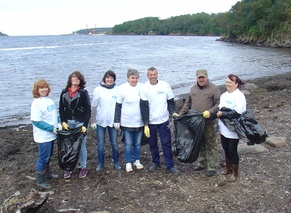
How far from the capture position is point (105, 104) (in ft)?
19.5

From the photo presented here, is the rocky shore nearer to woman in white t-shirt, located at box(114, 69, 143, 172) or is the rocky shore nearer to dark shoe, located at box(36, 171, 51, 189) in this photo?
dark shoe, located at box(36, 171, 51, 189)

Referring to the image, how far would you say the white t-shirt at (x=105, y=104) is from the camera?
19.5 ft

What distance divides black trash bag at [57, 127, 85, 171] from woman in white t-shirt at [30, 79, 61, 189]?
16 centimetres

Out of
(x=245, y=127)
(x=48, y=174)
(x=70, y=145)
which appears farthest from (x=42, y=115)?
(x=245, y=127)

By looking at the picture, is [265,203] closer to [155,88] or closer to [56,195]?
[155,88]

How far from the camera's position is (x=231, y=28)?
78.3 m

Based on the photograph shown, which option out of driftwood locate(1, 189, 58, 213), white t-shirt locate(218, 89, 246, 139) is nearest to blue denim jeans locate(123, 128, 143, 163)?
white t-shirt locate(218, 89, 246, 139)

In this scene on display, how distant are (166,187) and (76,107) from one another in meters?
1.97

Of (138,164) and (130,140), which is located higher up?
(130,140)

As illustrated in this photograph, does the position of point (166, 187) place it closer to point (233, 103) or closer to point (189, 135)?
point (189, 135)

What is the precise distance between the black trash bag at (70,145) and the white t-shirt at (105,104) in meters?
0.48

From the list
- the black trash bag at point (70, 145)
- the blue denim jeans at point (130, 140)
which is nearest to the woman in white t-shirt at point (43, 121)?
the black trash bag at point (70, 145)

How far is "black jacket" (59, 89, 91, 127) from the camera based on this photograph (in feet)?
18.4

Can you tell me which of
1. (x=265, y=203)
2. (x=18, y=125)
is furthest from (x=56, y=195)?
(x=18, y=125)
